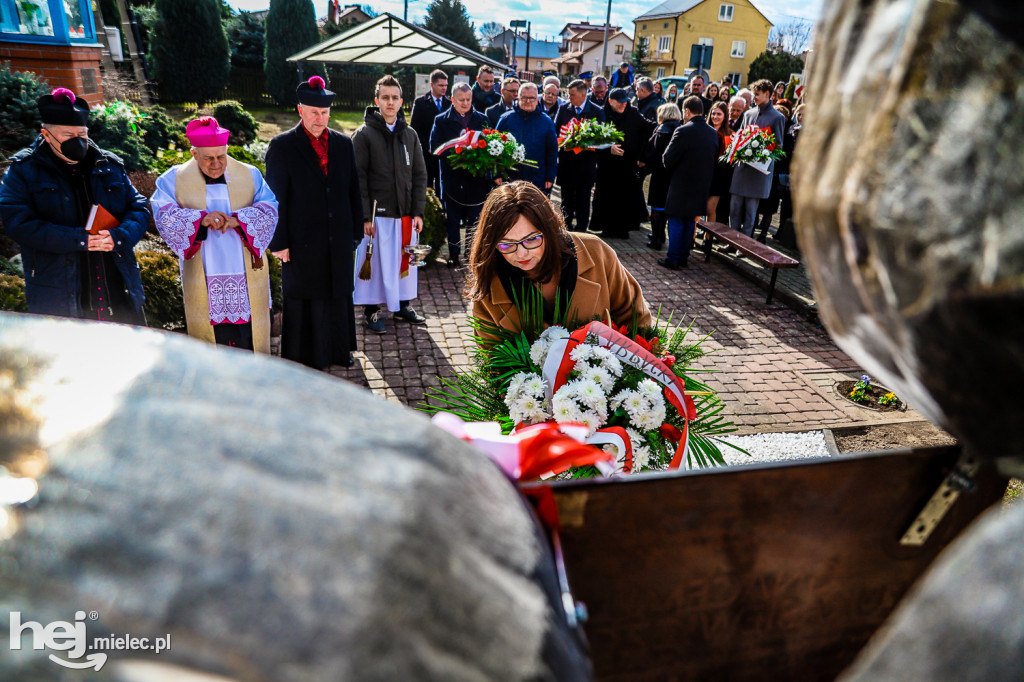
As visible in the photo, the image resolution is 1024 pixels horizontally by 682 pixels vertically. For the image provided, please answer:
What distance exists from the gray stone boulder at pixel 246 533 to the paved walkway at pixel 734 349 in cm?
446

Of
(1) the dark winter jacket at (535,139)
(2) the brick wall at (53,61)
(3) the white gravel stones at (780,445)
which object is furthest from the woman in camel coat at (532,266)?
(2) the brick wall at (53,61)

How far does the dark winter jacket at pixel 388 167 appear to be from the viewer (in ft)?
20.0

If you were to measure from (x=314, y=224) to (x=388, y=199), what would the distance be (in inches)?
55.4

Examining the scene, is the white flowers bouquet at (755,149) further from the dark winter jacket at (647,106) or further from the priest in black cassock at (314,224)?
the priest in black cassock at (314,224)

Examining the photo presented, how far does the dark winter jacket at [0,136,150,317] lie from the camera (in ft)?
13.1

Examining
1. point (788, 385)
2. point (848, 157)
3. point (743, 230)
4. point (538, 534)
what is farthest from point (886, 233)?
point (743, 230)

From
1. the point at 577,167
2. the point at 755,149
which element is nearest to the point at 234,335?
the point at 577,167

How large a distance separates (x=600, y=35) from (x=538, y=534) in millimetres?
82552

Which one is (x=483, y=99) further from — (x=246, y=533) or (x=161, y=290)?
(x=246, y=533)

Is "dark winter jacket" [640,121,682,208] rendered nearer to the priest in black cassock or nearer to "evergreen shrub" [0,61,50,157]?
the priest in black cassock

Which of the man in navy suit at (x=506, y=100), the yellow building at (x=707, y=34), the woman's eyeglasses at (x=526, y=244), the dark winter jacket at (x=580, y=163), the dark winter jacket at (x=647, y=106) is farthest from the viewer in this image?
the yellow building at (x=707, y=34)

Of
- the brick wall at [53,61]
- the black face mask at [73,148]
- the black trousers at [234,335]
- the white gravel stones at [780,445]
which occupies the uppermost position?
the brick wall at [53,61]

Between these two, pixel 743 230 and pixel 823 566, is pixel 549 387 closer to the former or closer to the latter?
pixel 823 566

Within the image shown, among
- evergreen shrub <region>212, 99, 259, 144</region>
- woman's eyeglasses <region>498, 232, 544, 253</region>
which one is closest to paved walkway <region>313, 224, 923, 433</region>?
woman's eyeglasses <region>498, 232, 544, 253</region>
